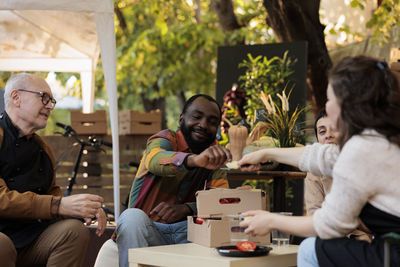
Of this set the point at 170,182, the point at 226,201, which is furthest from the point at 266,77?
the point at 226,201

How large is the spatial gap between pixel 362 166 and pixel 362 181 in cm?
5

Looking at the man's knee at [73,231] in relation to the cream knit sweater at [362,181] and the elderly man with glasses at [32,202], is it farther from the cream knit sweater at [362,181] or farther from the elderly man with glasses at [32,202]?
A: the cream knit sweater at [362,181]

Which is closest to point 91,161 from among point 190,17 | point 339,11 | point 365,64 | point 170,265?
point 170,265

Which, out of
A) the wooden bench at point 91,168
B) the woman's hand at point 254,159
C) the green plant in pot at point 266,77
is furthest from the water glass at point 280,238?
the wooden bench at point 91,168

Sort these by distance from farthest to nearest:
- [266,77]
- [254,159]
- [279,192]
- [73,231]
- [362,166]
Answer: [266,77]
[279,192]
[73,231]
[254,159]
[362,166]

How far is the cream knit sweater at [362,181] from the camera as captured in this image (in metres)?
2.10

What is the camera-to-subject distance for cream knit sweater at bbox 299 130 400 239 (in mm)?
2100

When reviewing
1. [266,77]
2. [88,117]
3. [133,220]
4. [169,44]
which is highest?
[169,44]

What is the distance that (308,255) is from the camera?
2.29 metres

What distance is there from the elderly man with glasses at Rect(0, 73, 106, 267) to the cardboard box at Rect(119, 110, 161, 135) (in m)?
3.97

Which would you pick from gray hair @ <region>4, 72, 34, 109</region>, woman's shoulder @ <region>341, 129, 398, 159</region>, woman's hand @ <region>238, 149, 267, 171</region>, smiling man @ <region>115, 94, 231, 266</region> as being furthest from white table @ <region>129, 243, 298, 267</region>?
gray hair @ <region>4, 72, 34, 109</region>

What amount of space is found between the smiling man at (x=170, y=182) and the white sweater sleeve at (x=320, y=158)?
1.91 ft

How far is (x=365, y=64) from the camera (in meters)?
2.17

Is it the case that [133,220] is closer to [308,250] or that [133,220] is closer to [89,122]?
[308,250]
